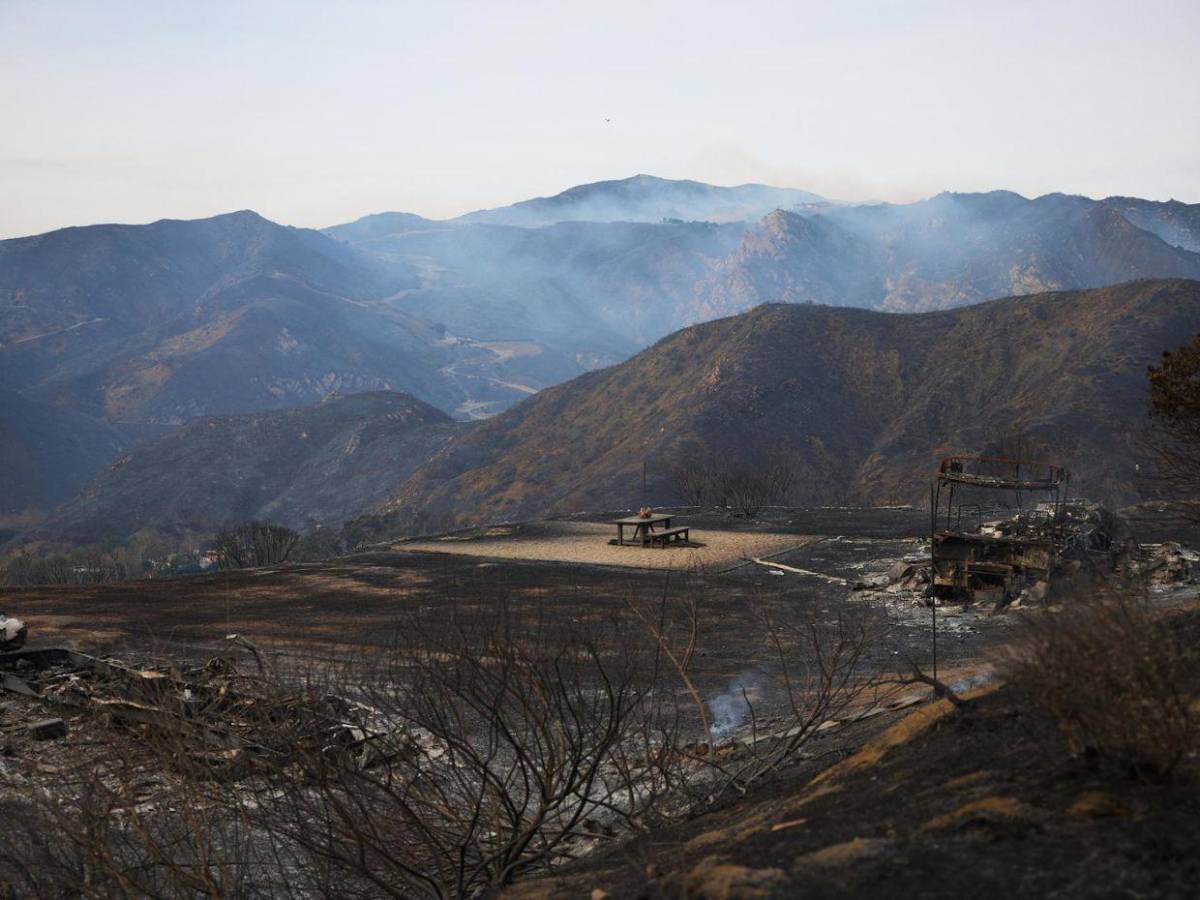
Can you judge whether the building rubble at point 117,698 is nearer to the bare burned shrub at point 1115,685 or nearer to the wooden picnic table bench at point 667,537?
the bare burned shrub at point 1115,685

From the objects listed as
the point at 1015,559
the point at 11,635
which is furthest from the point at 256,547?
the point at 1015,559

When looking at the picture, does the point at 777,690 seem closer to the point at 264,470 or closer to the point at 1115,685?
the point at 1115,685

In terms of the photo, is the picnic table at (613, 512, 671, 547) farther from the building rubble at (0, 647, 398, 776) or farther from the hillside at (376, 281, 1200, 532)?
the hillside at (376, 281, 1200, 532)

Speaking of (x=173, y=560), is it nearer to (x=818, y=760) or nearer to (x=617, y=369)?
(x=617, y=369)

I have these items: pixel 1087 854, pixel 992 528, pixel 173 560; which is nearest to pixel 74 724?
pixel 1087 854

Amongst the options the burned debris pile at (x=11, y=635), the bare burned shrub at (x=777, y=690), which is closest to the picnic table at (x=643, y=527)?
the bare burned shrub at (x=777, y=690)

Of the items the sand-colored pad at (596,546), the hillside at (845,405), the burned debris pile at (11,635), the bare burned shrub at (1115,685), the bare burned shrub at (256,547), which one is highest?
the hillside at (845,405)
